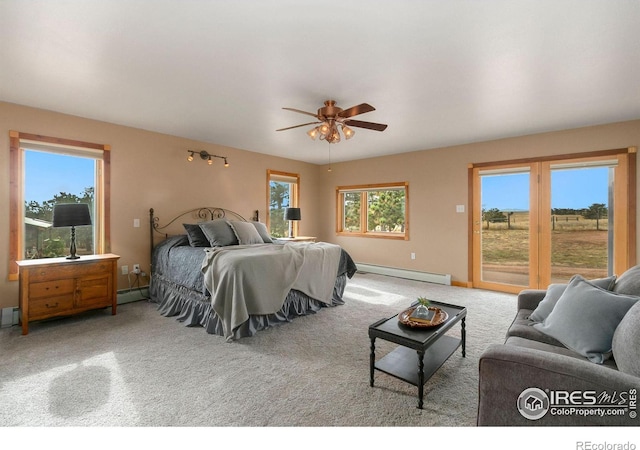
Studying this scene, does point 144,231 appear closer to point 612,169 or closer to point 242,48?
point 242,48

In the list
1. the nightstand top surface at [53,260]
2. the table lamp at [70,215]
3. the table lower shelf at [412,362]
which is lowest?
the table lower shelf at [412,362]

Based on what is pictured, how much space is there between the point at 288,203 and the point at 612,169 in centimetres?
526

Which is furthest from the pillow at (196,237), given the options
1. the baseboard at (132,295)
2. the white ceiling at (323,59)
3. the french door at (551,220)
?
the french door at (551,220)

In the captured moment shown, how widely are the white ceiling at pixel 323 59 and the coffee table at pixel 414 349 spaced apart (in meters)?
2.01

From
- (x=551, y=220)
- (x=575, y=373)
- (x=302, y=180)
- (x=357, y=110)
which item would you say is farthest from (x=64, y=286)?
(x=551, y=220)

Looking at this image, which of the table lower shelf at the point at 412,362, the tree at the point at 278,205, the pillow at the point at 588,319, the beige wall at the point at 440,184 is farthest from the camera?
the tree at the point at 278,205

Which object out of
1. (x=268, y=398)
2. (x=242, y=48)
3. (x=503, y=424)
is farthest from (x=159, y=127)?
(x=503, y=424)

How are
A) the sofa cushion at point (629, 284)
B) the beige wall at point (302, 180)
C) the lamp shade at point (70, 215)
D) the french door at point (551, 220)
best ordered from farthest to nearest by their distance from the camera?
the french door at point (551, 220), the beige wall at point (302, 180), the lamp shade at point (70, 215), the sofa cushion at point (629, 284)

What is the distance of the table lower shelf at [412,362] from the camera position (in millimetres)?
2035

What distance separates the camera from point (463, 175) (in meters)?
5.08

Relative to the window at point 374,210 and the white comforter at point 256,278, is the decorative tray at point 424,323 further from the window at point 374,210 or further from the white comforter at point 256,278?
the window at point 374,210

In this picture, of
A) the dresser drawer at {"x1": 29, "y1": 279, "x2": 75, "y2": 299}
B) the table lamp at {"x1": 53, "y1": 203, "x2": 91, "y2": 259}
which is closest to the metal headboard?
the table lamp at {"x1": 53, "y1": 203, "x2": 91, "y2": 259}

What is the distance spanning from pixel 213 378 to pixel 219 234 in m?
2.29

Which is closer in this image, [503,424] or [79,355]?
[503,424]
